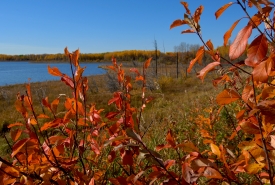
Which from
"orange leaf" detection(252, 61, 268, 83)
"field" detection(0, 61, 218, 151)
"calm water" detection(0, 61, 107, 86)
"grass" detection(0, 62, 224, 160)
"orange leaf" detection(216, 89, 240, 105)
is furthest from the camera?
"calm water" detection(0, 61, 107, 86)

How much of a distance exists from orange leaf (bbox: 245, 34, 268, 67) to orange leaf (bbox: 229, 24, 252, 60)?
0.5 inches

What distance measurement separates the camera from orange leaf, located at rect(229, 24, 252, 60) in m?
0.47

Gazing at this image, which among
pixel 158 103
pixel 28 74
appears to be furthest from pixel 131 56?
pixel 158 103

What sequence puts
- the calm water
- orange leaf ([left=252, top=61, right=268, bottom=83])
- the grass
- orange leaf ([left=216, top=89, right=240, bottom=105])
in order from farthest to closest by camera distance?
the calm water → the grass → orange leaf ([left=216, top=89, right=240, bottom=105]) → orange leaf ([left=252, top=61, right=268, bottom=83])

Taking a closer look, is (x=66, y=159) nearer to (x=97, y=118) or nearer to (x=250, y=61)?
(x=97, y=118)

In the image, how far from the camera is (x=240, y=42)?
0.48 m

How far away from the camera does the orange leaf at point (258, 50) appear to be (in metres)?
0.45

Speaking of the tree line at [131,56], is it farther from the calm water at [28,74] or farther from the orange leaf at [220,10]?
the orange leaf at [220,10]

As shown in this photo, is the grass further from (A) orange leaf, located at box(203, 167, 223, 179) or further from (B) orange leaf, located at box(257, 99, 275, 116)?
(B) orange leaf, located at box(257, 99, 275, 116)

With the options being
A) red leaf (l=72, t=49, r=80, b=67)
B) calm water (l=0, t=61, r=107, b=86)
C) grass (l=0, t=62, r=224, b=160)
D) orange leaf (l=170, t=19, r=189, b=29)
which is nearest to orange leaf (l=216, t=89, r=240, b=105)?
orange leaf (l=170, t=19, r=189, b=29)

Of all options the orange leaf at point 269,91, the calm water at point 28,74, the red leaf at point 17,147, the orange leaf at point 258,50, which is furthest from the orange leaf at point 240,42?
the calm water at point 28,74

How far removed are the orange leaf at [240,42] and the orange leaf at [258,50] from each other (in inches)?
0.5

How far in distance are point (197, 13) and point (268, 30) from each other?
0.15 meters

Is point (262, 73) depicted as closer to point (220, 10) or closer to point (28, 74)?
point (220, 10)
